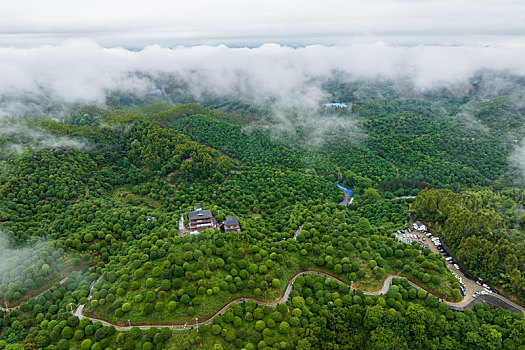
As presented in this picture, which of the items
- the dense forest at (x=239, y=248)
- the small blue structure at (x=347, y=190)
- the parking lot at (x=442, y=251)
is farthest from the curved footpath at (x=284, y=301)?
the small blue structure at (x=347, y=190)

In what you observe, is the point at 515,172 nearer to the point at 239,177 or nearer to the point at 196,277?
the point at 239,177

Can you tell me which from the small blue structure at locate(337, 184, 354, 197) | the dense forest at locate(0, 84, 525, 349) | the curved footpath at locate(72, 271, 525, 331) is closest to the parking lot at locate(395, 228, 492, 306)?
the curved footpath at locate(72, 271, 525, 331)

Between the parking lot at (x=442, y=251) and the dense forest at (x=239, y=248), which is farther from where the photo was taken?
the parking lot at (x=442, y=251)

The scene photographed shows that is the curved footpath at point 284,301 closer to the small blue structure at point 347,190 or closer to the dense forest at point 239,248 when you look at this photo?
the dense forest at point 239,248

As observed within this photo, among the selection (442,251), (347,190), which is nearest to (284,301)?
(442,251)

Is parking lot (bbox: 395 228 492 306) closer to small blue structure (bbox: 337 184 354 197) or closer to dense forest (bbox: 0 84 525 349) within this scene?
dense forest (bbox: 0 84 525 349)
